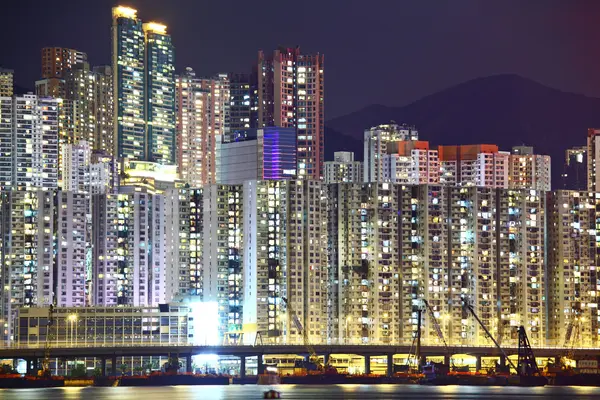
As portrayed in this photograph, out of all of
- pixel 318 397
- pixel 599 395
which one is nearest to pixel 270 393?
pixel 318 397

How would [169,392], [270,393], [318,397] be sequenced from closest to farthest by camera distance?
1. [270,393]
2. [318,397]
3. [169,392]

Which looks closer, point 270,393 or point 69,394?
point 270,393

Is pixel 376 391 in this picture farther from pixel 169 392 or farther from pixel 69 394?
pixel 69 394

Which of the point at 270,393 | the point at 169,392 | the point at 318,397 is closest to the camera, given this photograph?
the point at 270,393

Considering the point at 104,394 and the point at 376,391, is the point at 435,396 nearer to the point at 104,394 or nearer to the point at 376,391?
the point at 376,391

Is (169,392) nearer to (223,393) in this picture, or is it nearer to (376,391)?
(223,393)

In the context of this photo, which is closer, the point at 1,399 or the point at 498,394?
the point at 1,399

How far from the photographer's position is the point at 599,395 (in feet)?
622

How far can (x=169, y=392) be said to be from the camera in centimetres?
19575

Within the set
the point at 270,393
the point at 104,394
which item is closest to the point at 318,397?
the point at 270,393

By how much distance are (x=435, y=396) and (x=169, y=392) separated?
1332 inches

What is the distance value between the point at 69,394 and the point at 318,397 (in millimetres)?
32023

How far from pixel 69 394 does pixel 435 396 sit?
45.6 metres

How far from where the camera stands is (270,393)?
563 feet
